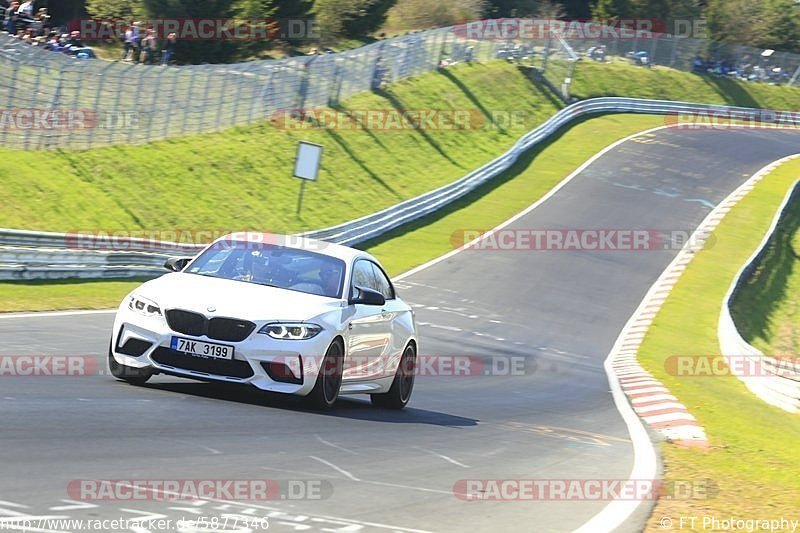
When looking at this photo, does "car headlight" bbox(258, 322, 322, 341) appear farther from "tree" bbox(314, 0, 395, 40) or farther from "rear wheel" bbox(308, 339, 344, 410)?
"tree" bbox(314, 0, 395, 40)

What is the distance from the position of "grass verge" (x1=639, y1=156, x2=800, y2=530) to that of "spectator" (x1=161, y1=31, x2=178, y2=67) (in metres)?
19.8

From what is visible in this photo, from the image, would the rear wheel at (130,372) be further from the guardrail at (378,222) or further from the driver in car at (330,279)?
the guardrail at (378,222)

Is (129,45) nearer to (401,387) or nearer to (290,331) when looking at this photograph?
(401,387)

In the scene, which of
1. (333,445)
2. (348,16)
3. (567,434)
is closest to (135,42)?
(348,16)

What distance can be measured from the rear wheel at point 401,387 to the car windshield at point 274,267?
5.34ft

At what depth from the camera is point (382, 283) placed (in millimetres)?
12008

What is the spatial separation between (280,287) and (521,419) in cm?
373

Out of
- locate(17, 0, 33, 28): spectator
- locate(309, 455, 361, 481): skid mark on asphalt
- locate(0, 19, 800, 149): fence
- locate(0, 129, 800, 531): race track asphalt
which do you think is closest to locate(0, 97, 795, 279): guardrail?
locate(0, 129, 800, 531): race track asphalt

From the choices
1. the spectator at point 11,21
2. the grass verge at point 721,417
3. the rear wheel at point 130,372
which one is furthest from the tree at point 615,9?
the rear wheel at point 130,372

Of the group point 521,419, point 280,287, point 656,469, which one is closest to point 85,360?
point 280,287

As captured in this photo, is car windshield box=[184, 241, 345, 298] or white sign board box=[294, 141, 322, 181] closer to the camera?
car windshield box=[184, 241, 345, 298]

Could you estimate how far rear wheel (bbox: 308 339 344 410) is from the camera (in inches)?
394

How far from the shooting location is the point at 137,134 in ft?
111

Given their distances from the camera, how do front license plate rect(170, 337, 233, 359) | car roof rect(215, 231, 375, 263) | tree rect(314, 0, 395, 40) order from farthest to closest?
tree rect(314, 0, 395, 40) < car roof rect(215, 231, 375, 263) < front license plate rect(170, 337, 233, 359)
